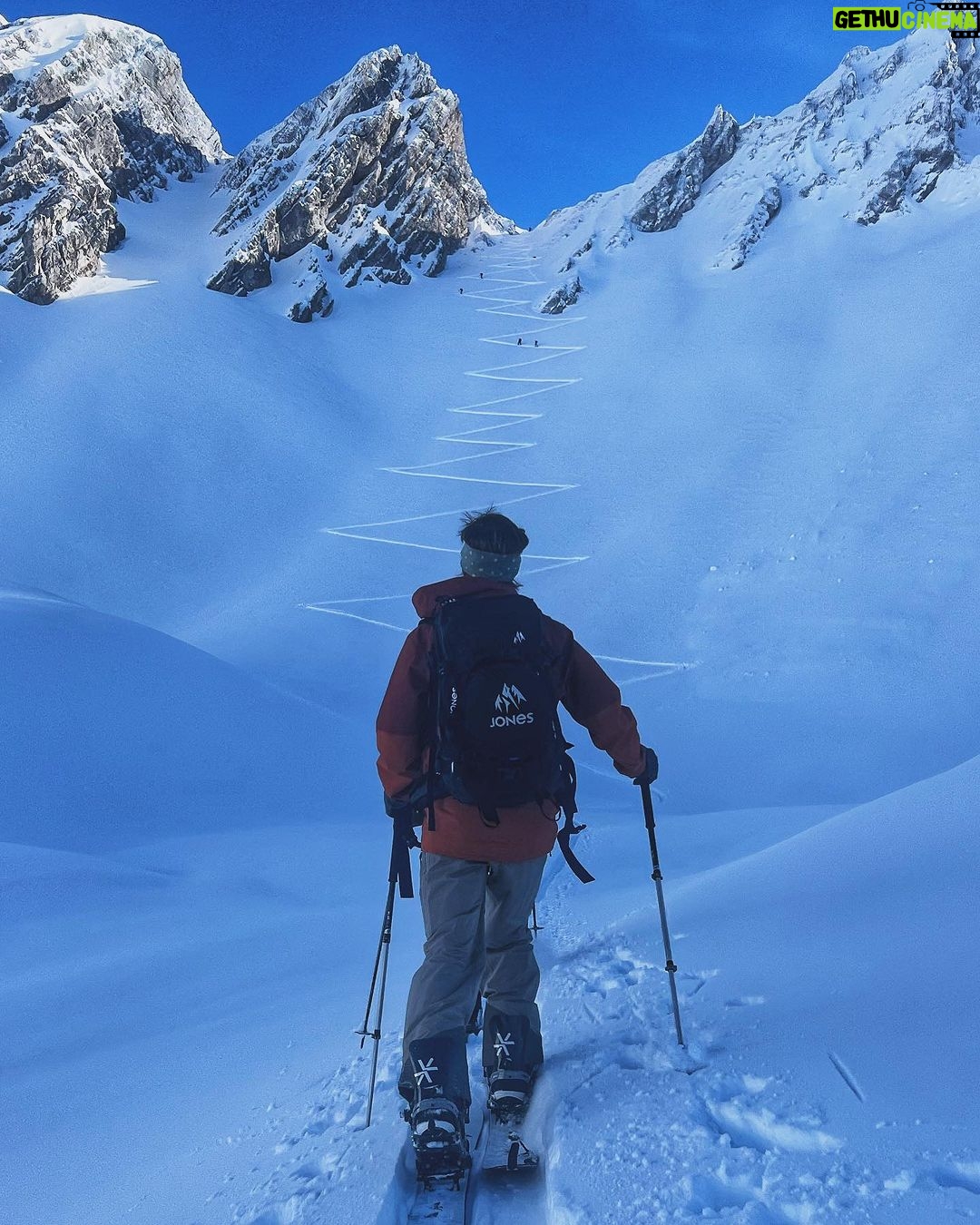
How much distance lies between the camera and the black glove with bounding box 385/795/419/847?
262 cm

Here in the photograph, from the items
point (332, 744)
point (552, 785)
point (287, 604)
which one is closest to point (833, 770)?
point (332, 744)

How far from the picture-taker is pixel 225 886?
5.12 meters

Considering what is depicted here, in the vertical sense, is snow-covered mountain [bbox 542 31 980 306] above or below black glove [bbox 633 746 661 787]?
above

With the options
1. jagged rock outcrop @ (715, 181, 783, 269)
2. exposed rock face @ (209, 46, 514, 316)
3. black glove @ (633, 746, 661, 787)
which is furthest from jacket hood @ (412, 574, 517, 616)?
exposed rock face @ (209, 46, 514, 316)

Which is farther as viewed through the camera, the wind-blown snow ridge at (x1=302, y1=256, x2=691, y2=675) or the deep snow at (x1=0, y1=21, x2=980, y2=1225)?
the wind-blown snow ridge at (x1=302, y1=256, x2=691, y2=675)

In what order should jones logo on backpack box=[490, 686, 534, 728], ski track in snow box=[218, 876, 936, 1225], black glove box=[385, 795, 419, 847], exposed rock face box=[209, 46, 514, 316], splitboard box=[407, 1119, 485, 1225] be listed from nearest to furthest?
ski track in snow box=[218, 876, 936, 1225], splitboard box=[407, 1119, 485, 1225], jones logo on backpack box=[490, 686, 534, 728], black glove box=[385, 795, 419, 847], exposed rock face box=[209, 46, 514, 316]

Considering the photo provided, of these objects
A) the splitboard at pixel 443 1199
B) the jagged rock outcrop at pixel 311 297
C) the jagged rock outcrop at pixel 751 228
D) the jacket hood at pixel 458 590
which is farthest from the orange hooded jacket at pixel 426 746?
the jagged rock outcrop at pixel 751 228

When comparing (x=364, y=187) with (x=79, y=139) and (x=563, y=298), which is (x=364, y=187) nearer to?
(x=79, y=139)

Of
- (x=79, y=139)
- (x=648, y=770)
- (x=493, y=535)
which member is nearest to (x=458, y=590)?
(x=493, y=535)

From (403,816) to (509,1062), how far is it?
0.89m

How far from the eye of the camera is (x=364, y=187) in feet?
151

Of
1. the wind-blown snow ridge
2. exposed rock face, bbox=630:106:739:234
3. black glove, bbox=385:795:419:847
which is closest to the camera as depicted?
black glove, bbox=385:795:419:847

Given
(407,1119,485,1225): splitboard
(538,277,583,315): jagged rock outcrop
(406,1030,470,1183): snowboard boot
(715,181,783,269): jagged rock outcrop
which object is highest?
(715,181,783,269): jagged rock outcrop

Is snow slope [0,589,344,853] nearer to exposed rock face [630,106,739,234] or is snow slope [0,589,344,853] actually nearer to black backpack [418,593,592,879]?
black backpack [418,593,592,879]
